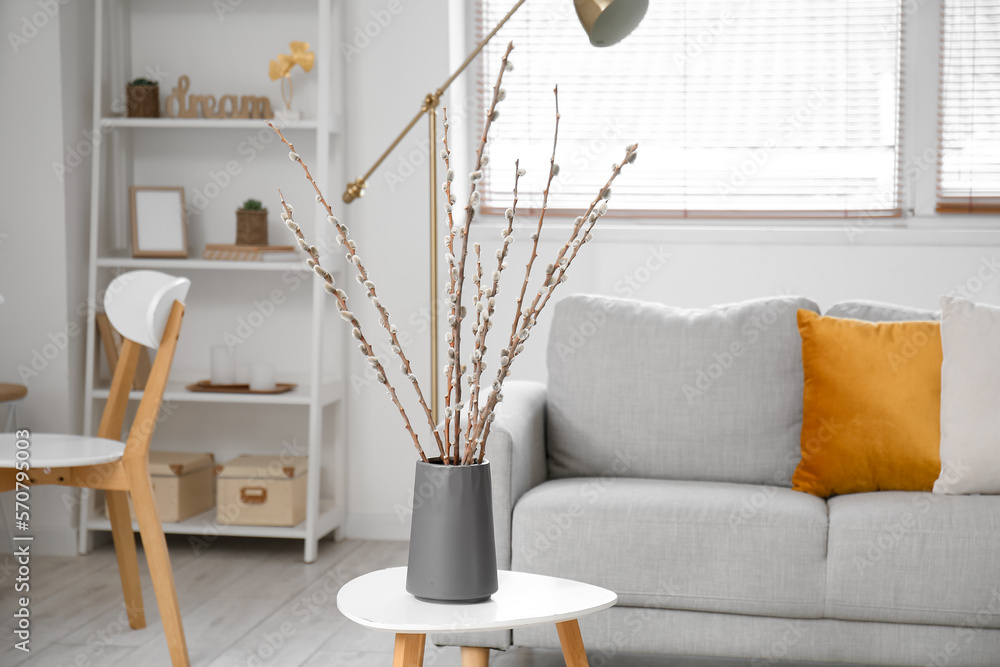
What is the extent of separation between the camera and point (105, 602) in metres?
2.88

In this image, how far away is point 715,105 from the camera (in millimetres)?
3488

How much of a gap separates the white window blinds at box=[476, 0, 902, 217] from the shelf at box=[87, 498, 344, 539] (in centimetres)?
134

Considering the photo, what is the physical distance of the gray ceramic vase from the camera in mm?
1364

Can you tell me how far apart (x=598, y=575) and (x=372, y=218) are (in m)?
1.75

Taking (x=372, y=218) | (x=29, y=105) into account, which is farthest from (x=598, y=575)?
(x=29, y=105)

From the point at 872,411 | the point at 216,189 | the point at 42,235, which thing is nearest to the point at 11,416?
the point at 42,235

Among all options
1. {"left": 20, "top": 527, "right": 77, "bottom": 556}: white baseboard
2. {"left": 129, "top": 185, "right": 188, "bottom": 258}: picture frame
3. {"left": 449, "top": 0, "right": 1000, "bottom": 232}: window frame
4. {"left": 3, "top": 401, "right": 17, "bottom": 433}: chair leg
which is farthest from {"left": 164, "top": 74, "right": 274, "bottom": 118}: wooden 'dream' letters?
{"left": 20, "top": 527, "right": 77, "bottom": 556}: white baseboard

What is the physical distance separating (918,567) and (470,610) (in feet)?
3.87

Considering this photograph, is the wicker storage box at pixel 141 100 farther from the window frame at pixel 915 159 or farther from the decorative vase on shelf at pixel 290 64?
the window frame at pixel 915 159

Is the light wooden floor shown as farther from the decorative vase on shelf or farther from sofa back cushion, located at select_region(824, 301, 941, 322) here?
the decorative vase on shelf

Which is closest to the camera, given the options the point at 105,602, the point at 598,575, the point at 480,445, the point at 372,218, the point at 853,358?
the point at 480,445

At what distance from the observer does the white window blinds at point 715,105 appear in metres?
3.40

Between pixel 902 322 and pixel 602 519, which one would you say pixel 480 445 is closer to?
pixel 602 519

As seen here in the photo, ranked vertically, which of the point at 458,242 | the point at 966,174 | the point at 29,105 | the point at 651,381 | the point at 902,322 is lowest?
the point at 651,381
